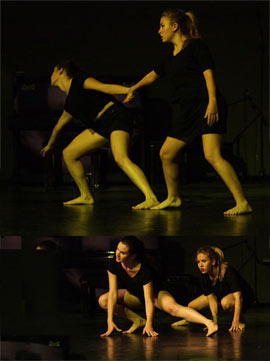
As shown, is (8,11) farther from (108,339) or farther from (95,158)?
→ (108,339)

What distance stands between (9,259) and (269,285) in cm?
252

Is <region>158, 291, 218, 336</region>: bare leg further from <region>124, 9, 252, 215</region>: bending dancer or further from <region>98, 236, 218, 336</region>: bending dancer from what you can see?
<region>124, 9, 252, 215</region>: bending dancer

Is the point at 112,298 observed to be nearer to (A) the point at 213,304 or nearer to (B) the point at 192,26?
(A) the point at 213,304

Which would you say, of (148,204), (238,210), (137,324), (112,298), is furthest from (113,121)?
(137,324)

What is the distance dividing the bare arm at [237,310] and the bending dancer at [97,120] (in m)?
1.37

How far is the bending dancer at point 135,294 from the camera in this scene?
17.5 ft

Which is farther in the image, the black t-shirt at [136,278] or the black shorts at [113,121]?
the black shorts at [113,121]

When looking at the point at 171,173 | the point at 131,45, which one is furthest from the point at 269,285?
the point at 131,45

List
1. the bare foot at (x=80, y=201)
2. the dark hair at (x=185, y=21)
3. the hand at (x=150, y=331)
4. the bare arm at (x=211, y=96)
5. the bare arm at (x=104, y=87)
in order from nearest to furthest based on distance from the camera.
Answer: the hand at (x=150, y=331) → the bare arm at (x=211, y=96) → the dark hair at (x=185, y=21) → the bare arm at (x=104, y=87) → the bare foot at (x=80, y=201)

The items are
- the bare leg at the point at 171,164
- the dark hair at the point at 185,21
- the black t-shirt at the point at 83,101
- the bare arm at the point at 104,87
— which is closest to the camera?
the dark hair at the point at 185,21

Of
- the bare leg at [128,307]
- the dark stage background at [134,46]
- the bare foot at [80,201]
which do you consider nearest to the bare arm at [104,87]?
the bare foot at [80,201]

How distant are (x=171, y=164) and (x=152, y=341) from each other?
5.81ft

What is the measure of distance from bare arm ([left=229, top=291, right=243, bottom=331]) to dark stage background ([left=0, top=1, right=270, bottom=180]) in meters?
5.00

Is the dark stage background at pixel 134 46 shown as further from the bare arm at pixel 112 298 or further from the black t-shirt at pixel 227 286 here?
the bare arm at pixel 112 298
